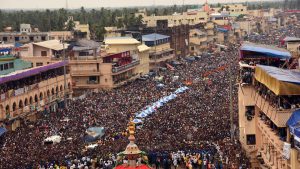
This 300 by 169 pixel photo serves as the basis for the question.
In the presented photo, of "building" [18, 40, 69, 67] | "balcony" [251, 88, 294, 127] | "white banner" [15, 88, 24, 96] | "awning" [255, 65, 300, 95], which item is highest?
"awning" [255, 65, 300, 95]

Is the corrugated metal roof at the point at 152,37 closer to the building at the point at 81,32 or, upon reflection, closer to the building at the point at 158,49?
the building at the point at 158,49

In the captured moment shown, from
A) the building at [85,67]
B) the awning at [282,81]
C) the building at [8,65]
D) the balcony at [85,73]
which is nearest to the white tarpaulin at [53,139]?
the building at [8,65]

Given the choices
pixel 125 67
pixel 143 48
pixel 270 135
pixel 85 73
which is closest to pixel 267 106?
pixel 270 135

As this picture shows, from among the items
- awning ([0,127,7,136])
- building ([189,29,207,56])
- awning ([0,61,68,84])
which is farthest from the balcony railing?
building ([189,29,207,56])

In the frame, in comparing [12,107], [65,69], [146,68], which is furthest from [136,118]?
[146,68]

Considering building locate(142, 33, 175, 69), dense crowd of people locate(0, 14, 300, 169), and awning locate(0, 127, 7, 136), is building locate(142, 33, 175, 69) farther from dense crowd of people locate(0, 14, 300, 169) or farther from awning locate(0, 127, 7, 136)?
awning locate(0, 127, 7, 136)

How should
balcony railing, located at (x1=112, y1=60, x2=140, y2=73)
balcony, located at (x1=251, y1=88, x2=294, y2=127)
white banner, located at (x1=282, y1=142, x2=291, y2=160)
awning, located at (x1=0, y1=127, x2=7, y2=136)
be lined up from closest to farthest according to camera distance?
white banner, located at (x1=282, y1=142, x2=291, y2=160) < balcony, located at (x1=251, y1=88, x2=294, y2=127) < awning, located at (x1=0, y1=127, x2=7, y2=136) < balcony railing, located at (x1=112, y1=60, x2=140, y2=73)

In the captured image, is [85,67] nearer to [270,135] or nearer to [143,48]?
[143,48]
